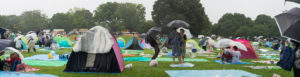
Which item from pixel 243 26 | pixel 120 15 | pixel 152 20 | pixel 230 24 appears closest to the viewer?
pixel 152 20

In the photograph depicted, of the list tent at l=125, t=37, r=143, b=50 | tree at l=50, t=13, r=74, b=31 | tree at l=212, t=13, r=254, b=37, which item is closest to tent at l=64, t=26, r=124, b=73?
tent at l=125, t=37, r=143, b=50

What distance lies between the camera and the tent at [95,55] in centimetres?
827

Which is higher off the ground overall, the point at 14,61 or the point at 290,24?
the point at 290,24

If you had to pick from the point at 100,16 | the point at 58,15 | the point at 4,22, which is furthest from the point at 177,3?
the point at 4,22

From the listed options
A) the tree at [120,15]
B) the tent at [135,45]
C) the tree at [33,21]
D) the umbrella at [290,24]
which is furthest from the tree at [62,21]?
the umbrella at [290,24]

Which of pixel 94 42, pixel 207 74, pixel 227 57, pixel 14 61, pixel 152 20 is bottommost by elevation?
pixel 207 74

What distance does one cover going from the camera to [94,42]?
842 cm

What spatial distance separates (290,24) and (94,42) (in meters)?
5.98

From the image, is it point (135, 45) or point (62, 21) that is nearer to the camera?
point (135, 45)

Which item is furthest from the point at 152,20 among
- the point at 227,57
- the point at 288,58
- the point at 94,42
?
the point at 288,58

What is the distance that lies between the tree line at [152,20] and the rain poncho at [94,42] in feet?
126

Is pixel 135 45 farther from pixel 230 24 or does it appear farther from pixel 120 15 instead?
pixel 230 24

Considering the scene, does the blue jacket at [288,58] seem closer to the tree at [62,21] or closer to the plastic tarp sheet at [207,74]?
the plastic tarp sheet at [207,74]

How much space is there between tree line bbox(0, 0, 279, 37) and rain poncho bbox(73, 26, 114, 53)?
38.4 meters
